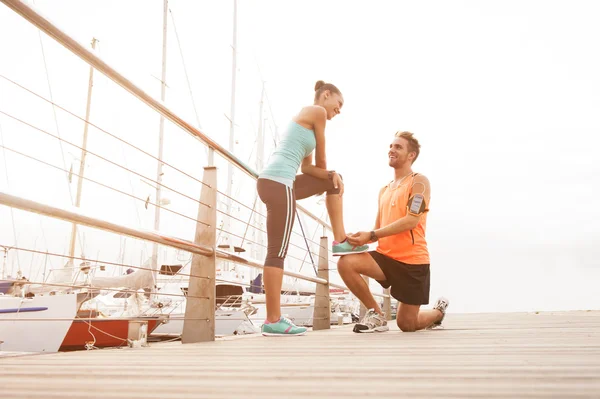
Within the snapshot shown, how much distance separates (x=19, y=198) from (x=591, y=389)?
139cm

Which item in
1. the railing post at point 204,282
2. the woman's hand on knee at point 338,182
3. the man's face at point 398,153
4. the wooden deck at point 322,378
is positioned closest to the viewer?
the wooden deck at point 322,378

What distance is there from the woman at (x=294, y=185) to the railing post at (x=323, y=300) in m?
1.11

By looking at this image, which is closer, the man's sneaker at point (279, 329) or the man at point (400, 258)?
the man's sneaker at point (279, 329)

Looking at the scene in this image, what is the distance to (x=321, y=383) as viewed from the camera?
84 centimetres

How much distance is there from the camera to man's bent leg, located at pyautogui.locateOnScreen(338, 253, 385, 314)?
3248mm

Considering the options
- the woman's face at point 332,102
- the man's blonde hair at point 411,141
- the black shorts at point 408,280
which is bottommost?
the black shorts at point 408,280

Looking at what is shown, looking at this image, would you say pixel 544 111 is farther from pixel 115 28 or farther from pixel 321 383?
pixel 321 383

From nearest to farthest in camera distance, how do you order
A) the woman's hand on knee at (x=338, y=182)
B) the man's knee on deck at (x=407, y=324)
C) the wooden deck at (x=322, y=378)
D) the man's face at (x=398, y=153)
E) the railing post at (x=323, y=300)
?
the wooden deck at (x=322, y=378)
the woman's hand on knee at (x=338, y=182)
the man's knee on deck at (x=407, y=324)
the man's face at (x=398, y=153)
the railing post at (x=323, y=300)

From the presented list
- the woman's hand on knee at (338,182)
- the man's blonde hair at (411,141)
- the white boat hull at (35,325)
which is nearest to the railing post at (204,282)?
the woman's hand on knee at (338,182)

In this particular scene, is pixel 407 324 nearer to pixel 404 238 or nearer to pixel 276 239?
pixel 404 238

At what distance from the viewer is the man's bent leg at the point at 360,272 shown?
3.25 meters

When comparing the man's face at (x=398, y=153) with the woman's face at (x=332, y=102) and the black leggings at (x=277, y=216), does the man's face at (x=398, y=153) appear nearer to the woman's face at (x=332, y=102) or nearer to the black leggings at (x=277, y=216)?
→ the woman's face at (x=332, y=102)

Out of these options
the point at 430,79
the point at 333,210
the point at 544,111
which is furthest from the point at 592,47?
the point at 333,210

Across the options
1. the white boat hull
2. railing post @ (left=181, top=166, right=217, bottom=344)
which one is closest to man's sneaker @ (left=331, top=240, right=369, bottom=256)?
railing post @ (left=181, top=166, right=217, bottom=344)
